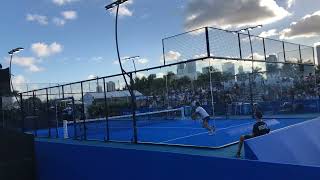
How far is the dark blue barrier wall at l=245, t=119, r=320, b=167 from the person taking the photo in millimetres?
8773

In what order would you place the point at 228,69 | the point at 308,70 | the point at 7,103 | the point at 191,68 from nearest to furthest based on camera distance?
the point at 191,68 < the point at 228,69 < the point at 308,70 < the point at 7,103

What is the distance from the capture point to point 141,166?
9391 millimetres

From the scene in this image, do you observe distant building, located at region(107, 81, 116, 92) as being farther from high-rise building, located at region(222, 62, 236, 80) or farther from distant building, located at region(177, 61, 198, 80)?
high-rise building, located at region(222, 62, 236, 80)

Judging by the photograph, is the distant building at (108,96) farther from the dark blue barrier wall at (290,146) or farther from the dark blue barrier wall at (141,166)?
the dark blue barrier wall at (290,146)

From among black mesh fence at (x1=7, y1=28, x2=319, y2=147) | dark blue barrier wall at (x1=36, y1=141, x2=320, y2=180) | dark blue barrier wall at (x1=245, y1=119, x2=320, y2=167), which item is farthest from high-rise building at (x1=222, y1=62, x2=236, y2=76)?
dark blue barrier wall at (x1=36, y1=141, x2=320, y2=180)

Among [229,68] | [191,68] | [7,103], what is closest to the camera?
[191,68]

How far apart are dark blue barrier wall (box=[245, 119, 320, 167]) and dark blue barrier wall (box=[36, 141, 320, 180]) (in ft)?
4.34

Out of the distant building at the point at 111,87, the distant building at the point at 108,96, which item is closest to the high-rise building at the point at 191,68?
the distant building at the point at 111,87

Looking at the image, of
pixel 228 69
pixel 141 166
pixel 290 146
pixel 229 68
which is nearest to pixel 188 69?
pixel 229 68

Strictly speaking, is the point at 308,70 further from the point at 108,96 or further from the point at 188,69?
the point at 108,96

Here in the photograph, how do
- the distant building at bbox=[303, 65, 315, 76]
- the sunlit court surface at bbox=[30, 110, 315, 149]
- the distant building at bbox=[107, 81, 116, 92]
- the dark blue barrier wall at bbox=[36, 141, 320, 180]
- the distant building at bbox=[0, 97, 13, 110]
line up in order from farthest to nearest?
the distant building at bbox=[0, 97, 13, 110] < the distant building at bbox=[303, 65, 315, 76] < the distant building at bbox=[107, 81, 116, 92] < the sunlit court surface at bbox=[30, 110, 315, 149] < the dark blue barrier wall at bbox=[36, 141, 320, 180]

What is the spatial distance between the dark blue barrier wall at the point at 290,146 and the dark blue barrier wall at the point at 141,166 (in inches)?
52.1

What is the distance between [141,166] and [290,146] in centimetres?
342

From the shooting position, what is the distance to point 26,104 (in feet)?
89.0
